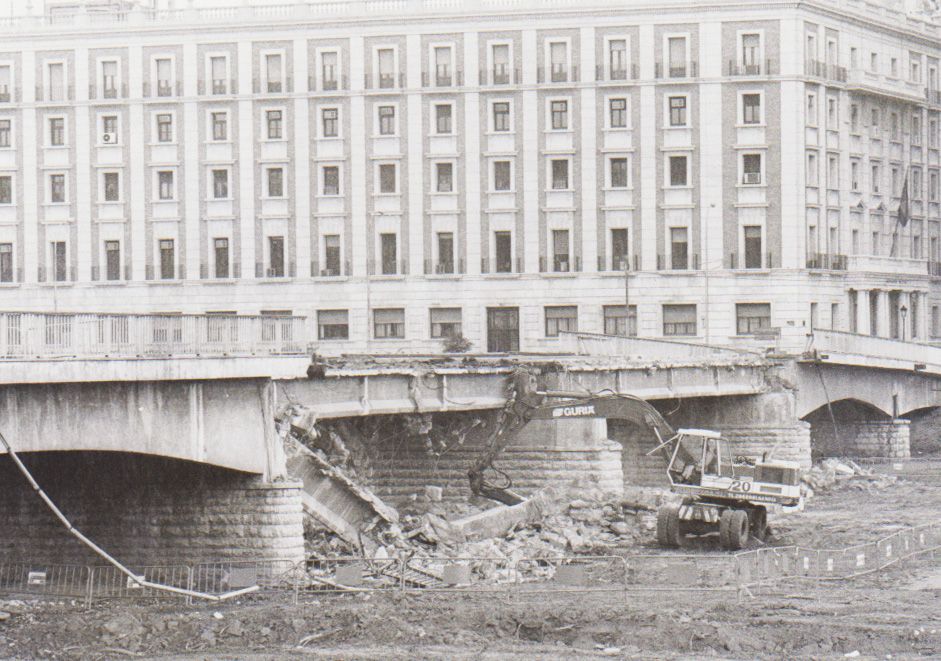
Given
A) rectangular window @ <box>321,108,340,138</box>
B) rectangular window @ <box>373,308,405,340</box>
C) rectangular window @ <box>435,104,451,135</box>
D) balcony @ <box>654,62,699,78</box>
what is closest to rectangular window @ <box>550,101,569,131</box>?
balcony @ <box>654,62,699,78</box>

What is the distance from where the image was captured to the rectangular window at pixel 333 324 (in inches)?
3674

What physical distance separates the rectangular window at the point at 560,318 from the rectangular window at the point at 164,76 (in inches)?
905

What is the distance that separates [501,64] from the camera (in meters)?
92.8

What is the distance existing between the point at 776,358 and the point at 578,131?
2444 cm

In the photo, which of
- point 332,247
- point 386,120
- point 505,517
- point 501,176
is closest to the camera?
point 505,517

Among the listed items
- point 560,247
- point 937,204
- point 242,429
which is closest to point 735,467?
point 242,429

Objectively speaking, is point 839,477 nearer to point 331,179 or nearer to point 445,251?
point 445,251

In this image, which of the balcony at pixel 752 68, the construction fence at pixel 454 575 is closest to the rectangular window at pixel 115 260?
the balcony at pixel 752 68

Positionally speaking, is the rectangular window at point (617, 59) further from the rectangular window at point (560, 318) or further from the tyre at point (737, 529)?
the tyre at point (737, 529)

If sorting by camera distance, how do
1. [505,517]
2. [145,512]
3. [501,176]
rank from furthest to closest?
[501,176] → [505,517] → [145,512]

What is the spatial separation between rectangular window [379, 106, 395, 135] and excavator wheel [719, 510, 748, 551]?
2026 inches

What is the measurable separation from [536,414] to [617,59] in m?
44.3

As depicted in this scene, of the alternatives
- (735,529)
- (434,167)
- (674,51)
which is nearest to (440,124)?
(434,167)

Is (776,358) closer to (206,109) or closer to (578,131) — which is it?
(578,131)
